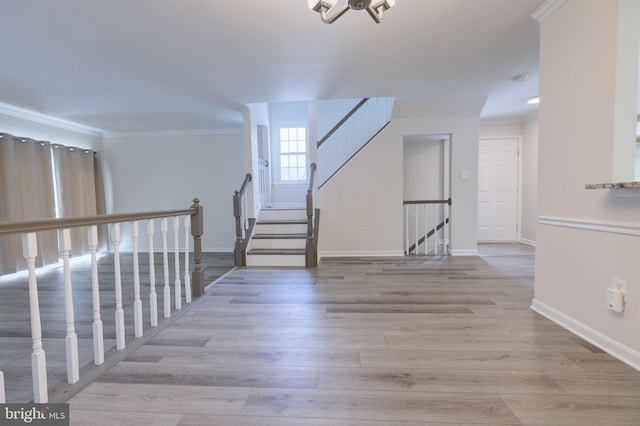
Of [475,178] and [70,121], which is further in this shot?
[70,121]

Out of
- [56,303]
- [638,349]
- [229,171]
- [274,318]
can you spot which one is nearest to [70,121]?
[229,171]

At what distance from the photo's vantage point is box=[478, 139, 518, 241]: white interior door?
5570mm

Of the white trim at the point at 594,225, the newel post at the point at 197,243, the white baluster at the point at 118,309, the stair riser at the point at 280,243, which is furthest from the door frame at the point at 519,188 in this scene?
the white baluster at the point at 118,309

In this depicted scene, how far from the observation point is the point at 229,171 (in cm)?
582

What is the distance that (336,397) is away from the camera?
1388mm

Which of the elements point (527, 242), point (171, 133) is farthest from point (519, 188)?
point (171, 133)

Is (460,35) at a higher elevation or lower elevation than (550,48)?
higher

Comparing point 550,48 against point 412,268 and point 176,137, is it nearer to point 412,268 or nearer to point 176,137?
point 412,268

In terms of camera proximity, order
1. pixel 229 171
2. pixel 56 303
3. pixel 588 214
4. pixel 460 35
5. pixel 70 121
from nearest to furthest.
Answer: pixel 588 214 → pixel 460 35 → pixel 56 303 → pixel 70 121 → pixel 229 171

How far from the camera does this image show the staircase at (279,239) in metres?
4.14

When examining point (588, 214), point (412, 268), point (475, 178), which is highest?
point (475, 178)

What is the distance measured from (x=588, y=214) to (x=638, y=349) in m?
0.80

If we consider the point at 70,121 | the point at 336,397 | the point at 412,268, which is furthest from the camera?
the point at 70,121

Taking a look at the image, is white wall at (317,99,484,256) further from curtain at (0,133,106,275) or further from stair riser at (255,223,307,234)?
curtain at (0,133,106,275)
